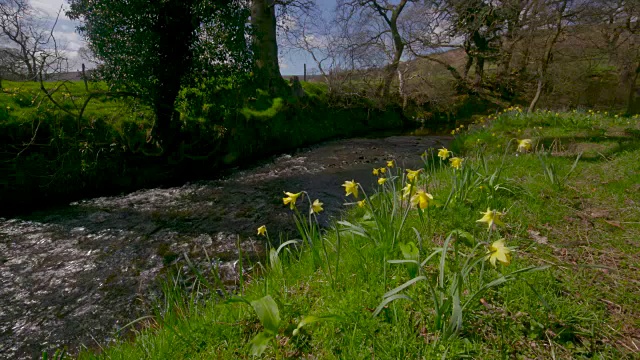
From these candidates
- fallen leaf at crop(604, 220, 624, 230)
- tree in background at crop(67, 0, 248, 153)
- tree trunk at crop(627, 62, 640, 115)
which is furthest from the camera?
tree trunk at crop(627, 62, 640, 115)

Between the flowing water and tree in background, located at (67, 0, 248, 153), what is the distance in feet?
6.78

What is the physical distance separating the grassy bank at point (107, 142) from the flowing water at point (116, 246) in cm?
63

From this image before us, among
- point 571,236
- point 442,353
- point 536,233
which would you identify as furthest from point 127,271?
point 571,236

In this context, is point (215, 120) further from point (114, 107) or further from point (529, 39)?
point (529, 39)

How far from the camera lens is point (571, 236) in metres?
2.15

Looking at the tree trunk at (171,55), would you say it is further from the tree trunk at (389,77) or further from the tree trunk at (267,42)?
the tree trunk at (389,77)

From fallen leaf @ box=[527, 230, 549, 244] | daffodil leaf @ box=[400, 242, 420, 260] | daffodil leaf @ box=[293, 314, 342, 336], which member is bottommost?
fallen leaf @ box=[527, 230, 549, 244]

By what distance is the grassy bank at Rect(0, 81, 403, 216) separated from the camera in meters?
5.22

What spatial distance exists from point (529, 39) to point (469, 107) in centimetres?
612

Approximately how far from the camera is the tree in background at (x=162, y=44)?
5.50 metres

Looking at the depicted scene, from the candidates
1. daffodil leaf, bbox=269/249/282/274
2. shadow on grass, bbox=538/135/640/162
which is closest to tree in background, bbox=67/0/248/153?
daffodil leaf, bbox=269/249/282/274

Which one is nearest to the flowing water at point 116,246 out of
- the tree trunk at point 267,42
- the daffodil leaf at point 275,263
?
the daffodil leaf at point 275,263

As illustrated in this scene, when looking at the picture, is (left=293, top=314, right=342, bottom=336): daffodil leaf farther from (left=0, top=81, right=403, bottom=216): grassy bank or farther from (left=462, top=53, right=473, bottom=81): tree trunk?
(left=462, top=53, right=473, bottom=81): tree trunk

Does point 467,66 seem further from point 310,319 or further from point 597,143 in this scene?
point 310,319
